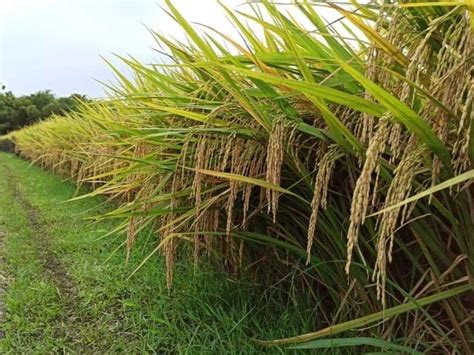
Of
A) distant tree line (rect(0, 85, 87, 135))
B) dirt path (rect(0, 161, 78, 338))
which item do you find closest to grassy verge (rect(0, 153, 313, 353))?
dirt path (rect(0, 161, 78, 338))

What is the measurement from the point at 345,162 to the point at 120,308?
1755 millimetres

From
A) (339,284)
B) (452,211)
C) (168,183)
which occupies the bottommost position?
(339,284)

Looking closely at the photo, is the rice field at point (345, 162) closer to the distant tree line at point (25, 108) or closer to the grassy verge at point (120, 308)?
the grassy verge at point (120, 308)

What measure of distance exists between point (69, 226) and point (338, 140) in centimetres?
449

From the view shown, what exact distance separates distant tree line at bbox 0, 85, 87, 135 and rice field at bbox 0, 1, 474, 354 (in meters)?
38.5

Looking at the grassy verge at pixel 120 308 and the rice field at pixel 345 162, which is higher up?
the rice field at pixel 345 162

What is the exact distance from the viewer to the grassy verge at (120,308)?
6.71 feet

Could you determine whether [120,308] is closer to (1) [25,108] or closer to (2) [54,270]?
(2) [54,270]

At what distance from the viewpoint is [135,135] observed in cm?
207

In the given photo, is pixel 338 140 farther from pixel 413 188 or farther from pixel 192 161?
pixel 192 161

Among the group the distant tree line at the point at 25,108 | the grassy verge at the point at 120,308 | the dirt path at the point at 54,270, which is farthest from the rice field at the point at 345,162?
the distant tree line at the point at 25,108

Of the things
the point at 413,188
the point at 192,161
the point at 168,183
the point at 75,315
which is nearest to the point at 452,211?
the point at 413,188

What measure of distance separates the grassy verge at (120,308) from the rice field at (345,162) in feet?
0.33

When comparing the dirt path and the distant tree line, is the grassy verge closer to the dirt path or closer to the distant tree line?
the dirt path
